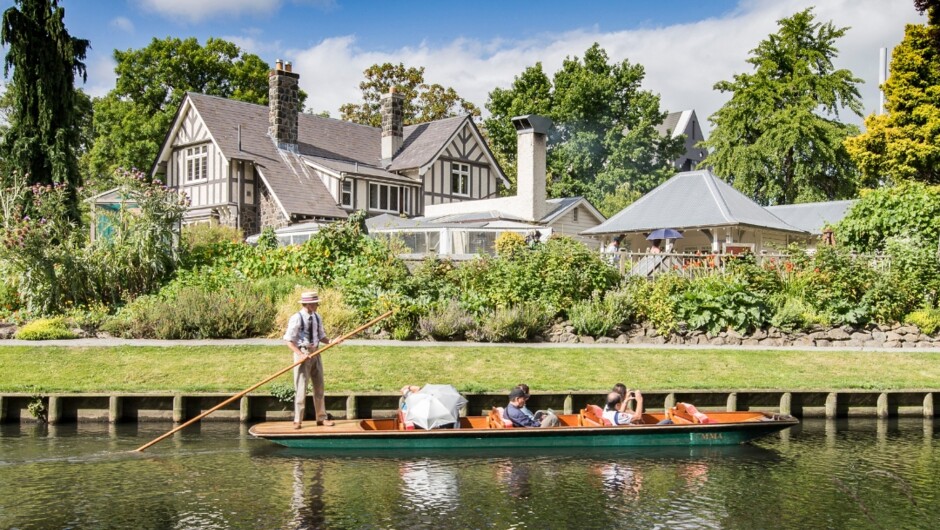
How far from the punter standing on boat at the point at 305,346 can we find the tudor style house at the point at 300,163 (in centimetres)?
2441

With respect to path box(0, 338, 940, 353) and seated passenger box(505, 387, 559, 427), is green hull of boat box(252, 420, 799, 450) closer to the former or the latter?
seated passenger box(505, 387, 559, 427)

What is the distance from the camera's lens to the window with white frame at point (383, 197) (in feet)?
140

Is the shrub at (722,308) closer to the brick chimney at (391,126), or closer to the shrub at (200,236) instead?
the shrub at (200,236)

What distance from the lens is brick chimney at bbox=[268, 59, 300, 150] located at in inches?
1614

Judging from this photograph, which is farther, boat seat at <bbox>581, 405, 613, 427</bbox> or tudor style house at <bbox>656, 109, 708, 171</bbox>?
tudor style house at <bbox>656, 109, 708, 171</bbox>

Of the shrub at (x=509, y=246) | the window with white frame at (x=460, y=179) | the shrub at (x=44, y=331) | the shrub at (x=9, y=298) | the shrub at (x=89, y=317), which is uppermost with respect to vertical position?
the window with white frame at (x=460, y=179)

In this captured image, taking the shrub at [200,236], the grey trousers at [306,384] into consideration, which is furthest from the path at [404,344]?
the shrub at [200,236]

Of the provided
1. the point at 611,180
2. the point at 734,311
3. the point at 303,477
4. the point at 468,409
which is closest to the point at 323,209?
the point at 611,180

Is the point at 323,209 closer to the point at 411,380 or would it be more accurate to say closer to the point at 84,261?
the point at 84,261

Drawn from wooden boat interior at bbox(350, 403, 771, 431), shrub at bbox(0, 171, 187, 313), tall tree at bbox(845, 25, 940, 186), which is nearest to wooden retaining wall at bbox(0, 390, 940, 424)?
wooden boat interior at bbox(350, 403, 771, 431)

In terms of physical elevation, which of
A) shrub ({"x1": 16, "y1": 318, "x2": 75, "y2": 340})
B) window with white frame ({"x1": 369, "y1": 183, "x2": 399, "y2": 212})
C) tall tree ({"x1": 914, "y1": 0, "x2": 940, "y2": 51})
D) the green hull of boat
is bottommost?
the green hull of boat

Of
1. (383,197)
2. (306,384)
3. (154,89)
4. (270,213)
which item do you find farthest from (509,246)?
(154,89)

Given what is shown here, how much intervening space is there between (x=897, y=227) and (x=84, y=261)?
2120 cm

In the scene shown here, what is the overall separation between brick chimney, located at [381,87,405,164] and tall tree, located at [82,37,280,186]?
9.53 metres
